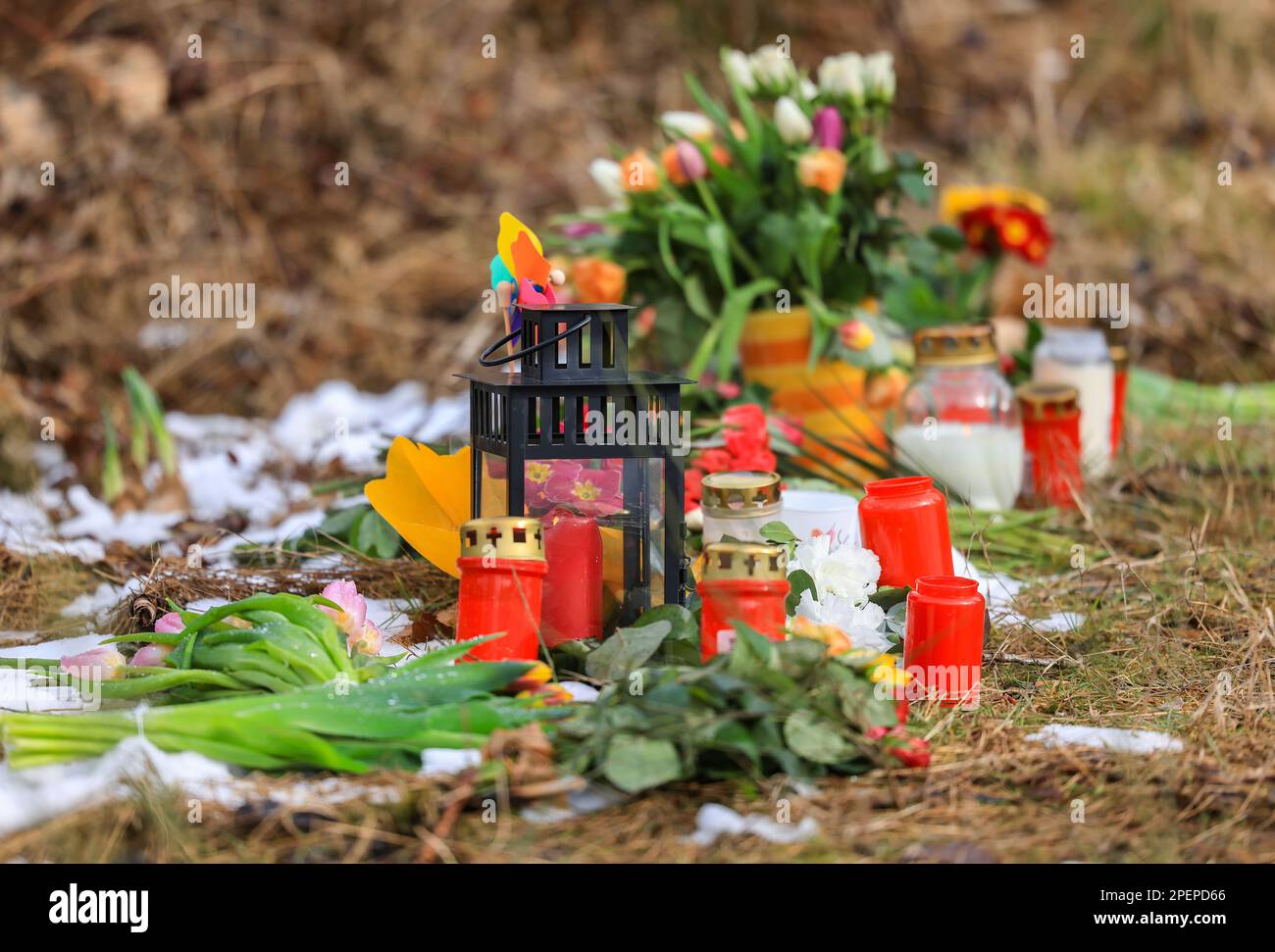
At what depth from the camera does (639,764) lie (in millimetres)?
1479

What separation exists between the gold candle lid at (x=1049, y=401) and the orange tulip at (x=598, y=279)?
0.91 meters

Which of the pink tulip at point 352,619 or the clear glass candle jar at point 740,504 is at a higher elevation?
the clear glass candle jar at point 740,504

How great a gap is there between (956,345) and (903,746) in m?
1.37

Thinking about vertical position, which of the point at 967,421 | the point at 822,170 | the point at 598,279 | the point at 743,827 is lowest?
the point at 743,827

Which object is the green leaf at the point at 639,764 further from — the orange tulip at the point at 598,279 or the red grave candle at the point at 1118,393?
the red grave candle at the point at 1118,393

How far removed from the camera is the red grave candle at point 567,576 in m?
1.91

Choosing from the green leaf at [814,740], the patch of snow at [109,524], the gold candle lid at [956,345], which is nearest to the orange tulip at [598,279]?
the gold candle lid at [956,345]

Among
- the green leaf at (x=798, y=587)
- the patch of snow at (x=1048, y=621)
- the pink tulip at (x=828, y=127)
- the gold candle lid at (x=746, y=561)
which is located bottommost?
the patch of snow at (x=1048, y=621)

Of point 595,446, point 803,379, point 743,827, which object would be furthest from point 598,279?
point 743,827

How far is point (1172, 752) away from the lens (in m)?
1.64

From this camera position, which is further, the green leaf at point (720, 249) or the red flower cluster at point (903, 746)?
the green leaf at point (720, 249)

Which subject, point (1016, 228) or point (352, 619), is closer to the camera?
point (352, 619)

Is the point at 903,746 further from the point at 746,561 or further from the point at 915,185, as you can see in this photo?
the point at 915,185
